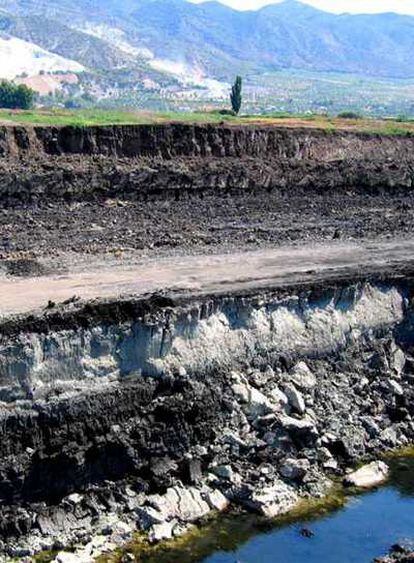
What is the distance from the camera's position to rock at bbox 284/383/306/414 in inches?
1177

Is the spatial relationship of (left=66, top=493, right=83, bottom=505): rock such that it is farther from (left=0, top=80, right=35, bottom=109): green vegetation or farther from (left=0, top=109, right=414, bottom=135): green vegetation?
(left=0, top=80, right=35, bottom=109): green vegetation

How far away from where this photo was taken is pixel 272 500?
26.5 metres

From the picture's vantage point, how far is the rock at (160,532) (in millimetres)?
24516

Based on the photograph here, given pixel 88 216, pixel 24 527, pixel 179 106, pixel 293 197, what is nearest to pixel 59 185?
pixel 88 216

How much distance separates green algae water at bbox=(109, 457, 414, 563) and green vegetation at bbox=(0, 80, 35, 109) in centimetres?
6837

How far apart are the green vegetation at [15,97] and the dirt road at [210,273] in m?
55.7

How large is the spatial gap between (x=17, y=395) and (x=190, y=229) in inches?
724

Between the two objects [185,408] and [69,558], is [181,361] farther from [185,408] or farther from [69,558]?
[69,558]

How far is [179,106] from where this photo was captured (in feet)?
585

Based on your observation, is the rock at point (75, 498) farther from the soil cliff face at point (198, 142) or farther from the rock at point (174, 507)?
the soil cliff face at point (198, 142)

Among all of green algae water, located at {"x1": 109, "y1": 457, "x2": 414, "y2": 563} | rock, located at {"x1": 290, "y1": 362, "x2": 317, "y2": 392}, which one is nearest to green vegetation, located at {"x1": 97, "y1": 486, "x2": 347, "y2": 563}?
green algae water, located at {"x1": 109, "y1": 457, "x2": 414, "y2": 563}

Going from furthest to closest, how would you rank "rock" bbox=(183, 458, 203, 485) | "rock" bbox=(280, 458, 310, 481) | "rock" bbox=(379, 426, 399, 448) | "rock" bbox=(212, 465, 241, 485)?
"rock" bbox=(379, 426, 399, 448), "rock" bbox=(280, 458, 310, 481), "rock" bbox=(212, 465, 241, 485), "rock" bbox=(183, 458, 203, 485)

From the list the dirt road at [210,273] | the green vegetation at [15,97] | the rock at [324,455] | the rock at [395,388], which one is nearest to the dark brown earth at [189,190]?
the dirt road at [210,273]

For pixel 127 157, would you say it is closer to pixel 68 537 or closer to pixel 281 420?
pixel 281 420
